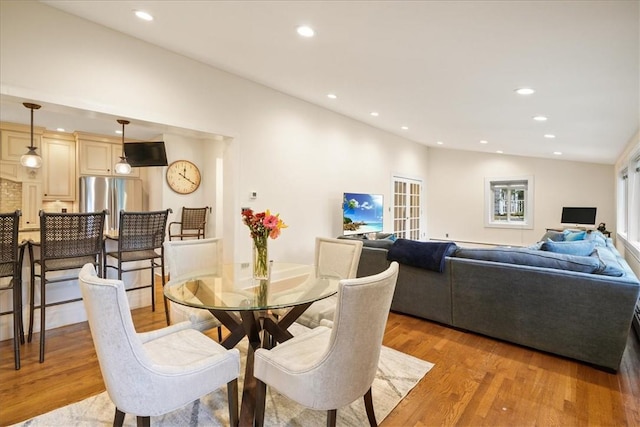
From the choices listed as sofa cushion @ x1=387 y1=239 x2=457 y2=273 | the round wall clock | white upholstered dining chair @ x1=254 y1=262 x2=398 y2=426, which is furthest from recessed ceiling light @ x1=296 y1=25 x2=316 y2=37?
the round wall clock

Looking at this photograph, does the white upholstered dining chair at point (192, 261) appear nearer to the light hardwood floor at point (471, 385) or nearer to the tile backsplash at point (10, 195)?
the light hardwood floor at point (471, 385)

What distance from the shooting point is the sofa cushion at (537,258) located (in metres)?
2.49

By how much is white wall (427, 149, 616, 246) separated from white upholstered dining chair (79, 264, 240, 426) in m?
7.72

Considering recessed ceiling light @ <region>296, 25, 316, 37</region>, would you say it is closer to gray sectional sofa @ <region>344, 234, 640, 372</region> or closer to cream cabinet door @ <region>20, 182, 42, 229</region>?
gray sectional sofa @ <region>344, 234, 640, 372</region>

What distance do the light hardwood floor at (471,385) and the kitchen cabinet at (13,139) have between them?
3.75 meters

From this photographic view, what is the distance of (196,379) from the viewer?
1.42 m

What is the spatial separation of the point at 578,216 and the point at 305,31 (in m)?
6.60

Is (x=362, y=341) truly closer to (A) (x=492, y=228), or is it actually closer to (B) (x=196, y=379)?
(B) (x=196, y=379)

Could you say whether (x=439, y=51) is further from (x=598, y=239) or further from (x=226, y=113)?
(x=598, y=239)

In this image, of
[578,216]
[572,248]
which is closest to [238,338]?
[572,248]

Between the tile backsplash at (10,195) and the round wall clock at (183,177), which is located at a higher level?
the round wall clock at (183,177)

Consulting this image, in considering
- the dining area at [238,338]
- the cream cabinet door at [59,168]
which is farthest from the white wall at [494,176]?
the cream cabinet door at [59,168]

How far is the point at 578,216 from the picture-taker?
6.24 m

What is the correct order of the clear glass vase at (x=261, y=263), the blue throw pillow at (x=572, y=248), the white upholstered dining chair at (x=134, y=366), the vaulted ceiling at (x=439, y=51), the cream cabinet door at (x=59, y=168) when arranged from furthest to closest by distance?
1. the cream cabinet door at (x=59, y=168)
2. the blue throw pillow at (x=572, y=248)
3. the clear glass vase at (x=261, y=263)
4. the vaulted ceiling at (x=439, y=51)
5. the white upholstered dining chair at (x=134, y=366)
